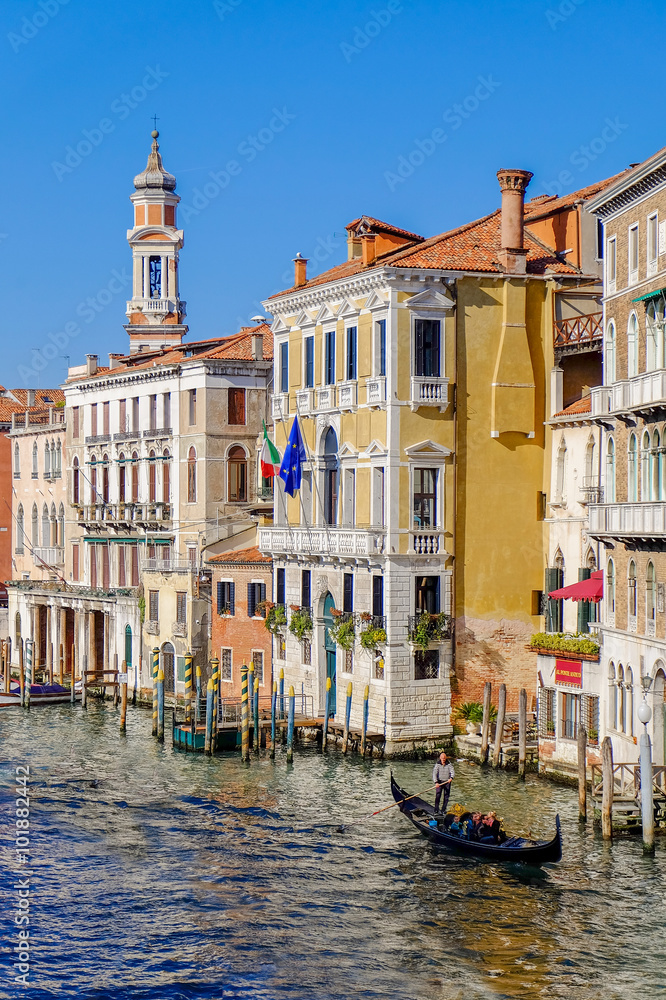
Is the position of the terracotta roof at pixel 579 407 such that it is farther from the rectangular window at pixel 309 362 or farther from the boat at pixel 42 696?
the boat at pixel 42 696

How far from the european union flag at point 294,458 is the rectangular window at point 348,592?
343 cm

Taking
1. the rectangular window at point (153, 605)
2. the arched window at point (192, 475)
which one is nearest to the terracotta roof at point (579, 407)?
the arched window at point (192, 475)

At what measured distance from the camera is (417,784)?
35.7 meters

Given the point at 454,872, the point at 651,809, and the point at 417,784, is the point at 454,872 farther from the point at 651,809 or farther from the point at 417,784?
the point at 417,784

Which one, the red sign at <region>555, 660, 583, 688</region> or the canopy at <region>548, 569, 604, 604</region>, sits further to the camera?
the canopy at <region>548, 569, 604, 604</region>

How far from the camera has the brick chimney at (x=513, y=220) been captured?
40.4 m

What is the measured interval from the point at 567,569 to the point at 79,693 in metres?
22.0

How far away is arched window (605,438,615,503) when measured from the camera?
109 feet

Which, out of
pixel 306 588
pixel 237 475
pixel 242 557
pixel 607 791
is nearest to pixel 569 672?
pixel 607 791

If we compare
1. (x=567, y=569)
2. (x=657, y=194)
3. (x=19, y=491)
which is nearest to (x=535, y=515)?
(x=567, y=569)

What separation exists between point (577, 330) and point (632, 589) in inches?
411

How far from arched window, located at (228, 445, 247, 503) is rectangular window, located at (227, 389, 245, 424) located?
92 centimetres

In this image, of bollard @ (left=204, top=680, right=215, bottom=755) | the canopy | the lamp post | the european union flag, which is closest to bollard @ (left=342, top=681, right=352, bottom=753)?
bollard @ (left=204, top=680, right=215, bottom=755)

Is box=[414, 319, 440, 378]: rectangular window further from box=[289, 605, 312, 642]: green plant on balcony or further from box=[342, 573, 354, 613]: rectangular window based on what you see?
box=[289, 605, 312, 642]: green plant on balcony
